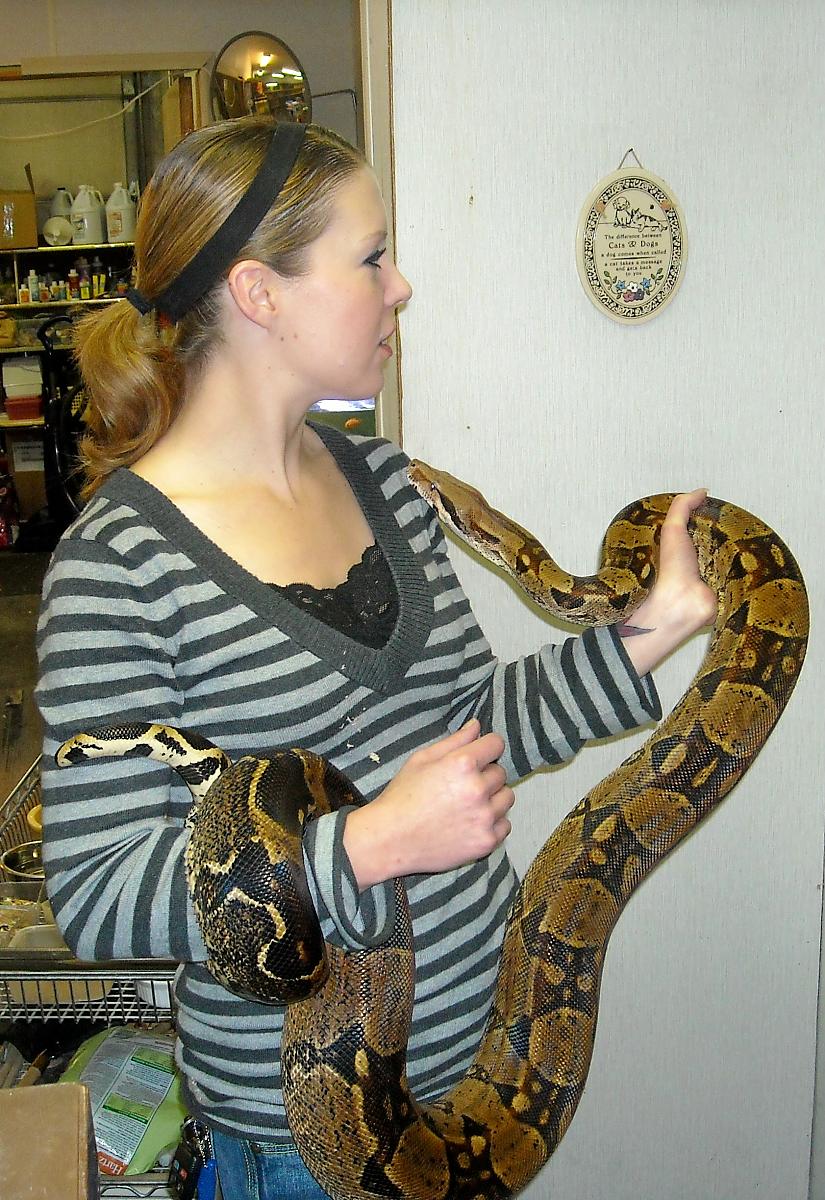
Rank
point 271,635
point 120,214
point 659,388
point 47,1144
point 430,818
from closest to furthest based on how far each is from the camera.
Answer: point 47,1144 → point 430,818 → point 271,635 → point 659,388 → point 120,214

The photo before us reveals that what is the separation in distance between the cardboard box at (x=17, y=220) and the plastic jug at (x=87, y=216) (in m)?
0.31

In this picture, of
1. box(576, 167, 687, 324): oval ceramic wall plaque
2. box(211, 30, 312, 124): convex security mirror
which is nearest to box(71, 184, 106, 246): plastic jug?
box(211, 30, 312, 124): convex security mirror

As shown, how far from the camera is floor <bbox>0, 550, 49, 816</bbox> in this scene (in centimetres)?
518

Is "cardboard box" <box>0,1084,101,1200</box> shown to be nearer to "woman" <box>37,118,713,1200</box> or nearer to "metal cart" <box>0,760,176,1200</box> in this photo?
"woman" <box>37,118,713,1200</box>

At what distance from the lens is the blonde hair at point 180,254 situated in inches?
55.1

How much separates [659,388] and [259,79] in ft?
16.5

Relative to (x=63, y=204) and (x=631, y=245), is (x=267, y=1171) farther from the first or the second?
(x=63, y=204)

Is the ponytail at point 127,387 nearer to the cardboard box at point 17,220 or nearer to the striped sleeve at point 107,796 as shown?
the striped sleeve at point 107,796

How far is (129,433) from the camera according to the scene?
5.01ft

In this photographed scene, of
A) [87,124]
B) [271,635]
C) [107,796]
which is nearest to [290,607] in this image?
[271,635]

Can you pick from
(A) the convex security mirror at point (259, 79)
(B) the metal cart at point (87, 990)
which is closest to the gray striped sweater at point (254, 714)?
(B) the metal cart at point (87, 990)

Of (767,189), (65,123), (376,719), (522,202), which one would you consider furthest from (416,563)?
(65,123)

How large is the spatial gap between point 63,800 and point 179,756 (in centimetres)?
14

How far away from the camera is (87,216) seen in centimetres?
→ 801
